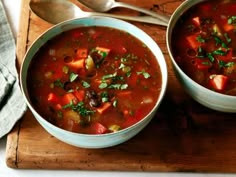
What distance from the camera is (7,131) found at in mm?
2305

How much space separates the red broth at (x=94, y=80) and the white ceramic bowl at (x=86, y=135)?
25mm

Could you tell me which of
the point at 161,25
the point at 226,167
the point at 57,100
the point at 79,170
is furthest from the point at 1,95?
the point at 226,167

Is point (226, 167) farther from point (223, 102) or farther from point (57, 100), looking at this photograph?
point (57, 100)

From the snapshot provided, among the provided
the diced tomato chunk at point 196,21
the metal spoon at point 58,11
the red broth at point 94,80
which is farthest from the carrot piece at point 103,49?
the diced tomato chunk at point 196,21

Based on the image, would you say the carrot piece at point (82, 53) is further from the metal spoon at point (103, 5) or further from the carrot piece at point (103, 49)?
the metal spoon at point (103, 5)

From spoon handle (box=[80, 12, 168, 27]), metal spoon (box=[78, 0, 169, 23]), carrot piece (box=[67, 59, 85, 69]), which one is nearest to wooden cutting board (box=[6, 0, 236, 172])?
carrot piece (box=[67, 59, 85, 69])

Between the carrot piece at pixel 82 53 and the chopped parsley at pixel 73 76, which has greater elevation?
the carrot piece at pixel 82 53

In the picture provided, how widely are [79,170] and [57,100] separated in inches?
12.5

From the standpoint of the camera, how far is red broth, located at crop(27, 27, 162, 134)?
85.4 inches

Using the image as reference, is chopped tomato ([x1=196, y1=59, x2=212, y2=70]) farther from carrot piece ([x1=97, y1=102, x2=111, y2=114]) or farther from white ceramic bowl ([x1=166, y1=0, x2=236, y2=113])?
carrot piece ([x1=97, y1=102, x2=111, y2=114])

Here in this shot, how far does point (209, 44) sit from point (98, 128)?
0.67 metres

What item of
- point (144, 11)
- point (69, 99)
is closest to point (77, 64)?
point (69, 99)

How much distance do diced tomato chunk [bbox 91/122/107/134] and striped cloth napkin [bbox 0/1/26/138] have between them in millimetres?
376

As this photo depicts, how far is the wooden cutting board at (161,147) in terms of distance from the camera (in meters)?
2.23
